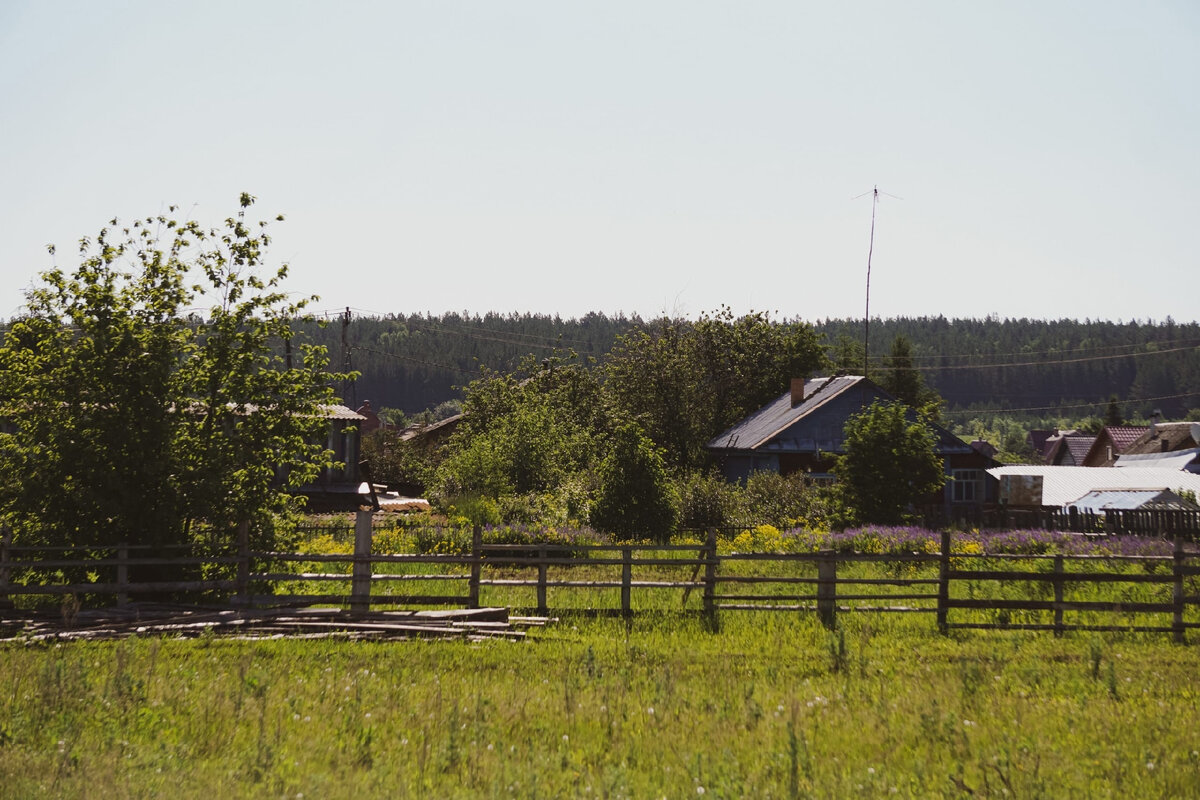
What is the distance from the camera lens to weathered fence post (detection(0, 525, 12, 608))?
18688mm

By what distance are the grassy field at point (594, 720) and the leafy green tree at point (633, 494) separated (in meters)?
16.9

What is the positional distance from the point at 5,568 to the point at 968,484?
143 feet

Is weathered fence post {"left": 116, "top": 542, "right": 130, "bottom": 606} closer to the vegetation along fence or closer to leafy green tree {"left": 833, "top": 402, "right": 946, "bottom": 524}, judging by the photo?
the vegetation along fence

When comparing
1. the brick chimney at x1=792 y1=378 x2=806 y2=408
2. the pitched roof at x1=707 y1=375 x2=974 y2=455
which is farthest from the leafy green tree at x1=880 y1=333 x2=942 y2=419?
the brick chimney at x1=792 y1=378 x2=806 y2=408

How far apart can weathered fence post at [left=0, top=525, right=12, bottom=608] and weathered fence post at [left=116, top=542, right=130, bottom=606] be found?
193cm

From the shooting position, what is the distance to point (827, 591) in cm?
1827

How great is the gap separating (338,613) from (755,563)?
1197 cm

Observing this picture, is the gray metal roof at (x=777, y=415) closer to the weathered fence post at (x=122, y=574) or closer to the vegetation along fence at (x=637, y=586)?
the vegetation along fence at (x=637, y=586)

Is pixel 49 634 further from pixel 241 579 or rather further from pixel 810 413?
pixel 810 413

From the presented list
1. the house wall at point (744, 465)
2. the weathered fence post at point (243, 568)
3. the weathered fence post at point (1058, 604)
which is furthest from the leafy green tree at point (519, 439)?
the weathered fence post at point (1058, 604)

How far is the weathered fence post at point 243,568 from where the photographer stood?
18783mm

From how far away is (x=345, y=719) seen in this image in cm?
1045

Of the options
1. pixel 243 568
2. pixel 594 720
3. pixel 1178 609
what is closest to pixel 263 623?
pixel 243 568

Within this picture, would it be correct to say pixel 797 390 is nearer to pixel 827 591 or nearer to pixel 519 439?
pixel 519 439
